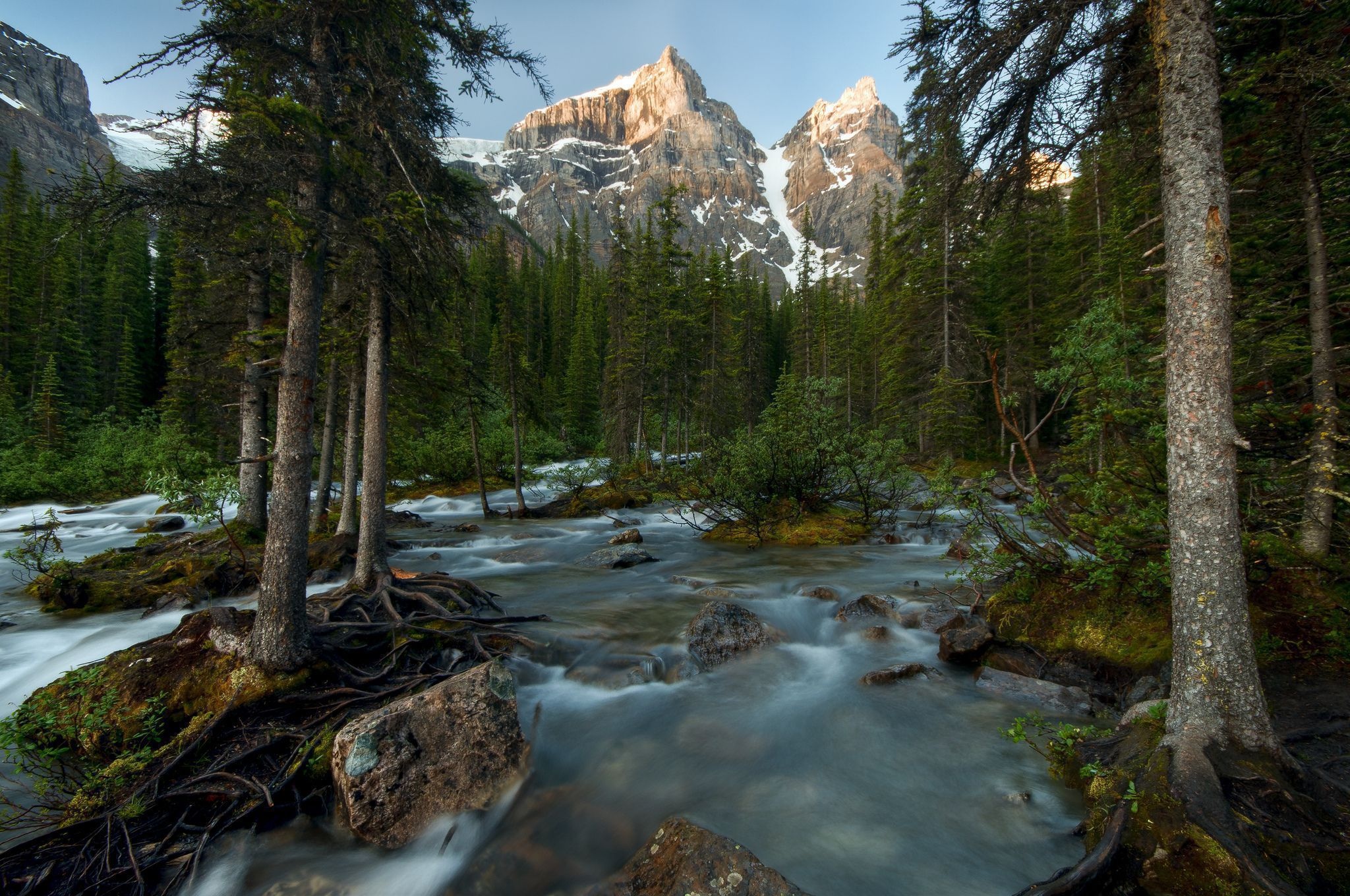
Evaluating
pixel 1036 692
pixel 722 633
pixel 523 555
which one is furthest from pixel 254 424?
pixel 1036 692

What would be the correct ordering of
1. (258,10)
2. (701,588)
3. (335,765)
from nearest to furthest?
(335,765), (258,10), (701,588)

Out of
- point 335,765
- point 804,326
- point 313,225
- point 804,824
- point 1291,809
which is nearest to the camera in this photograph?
point 1291,809

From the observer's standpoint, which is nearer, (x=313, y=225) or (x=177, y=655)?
(x=313, y=225)

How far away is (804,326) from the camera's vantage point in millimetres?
48250

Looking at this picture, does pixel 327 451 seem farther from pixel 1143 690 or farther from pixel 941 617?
pixel 1143 690

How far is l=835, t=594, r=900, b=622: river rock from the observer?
934cm

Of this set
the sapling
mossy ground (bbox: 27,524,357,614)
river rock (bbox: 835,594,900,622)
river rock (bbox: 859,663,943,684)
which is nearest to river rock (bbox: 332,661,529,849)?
the sapling

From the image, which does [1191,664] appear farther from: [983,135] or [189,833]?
[189,833]

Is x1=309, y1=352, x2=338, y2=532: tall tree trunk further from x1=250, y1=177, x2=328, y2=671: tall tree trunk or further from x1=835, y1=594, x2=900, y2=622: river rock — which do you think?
x1=835, y1=594, x2=900, y2=622: river rock

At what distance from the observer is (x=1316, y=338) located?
5.74 m

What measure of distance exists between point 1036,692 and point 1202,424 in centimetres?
427

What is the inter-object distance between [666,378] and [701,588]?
20.1 meters

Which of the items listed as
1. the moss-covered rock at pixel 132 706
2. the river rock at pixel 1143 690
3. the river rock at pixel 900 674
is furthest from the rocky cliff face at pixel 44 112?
the river rock at pixel 1143 690

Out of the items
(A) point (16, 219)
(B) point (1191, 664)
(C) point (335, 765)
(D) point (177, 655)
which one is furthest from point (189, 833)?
(A) point (16, 219)
